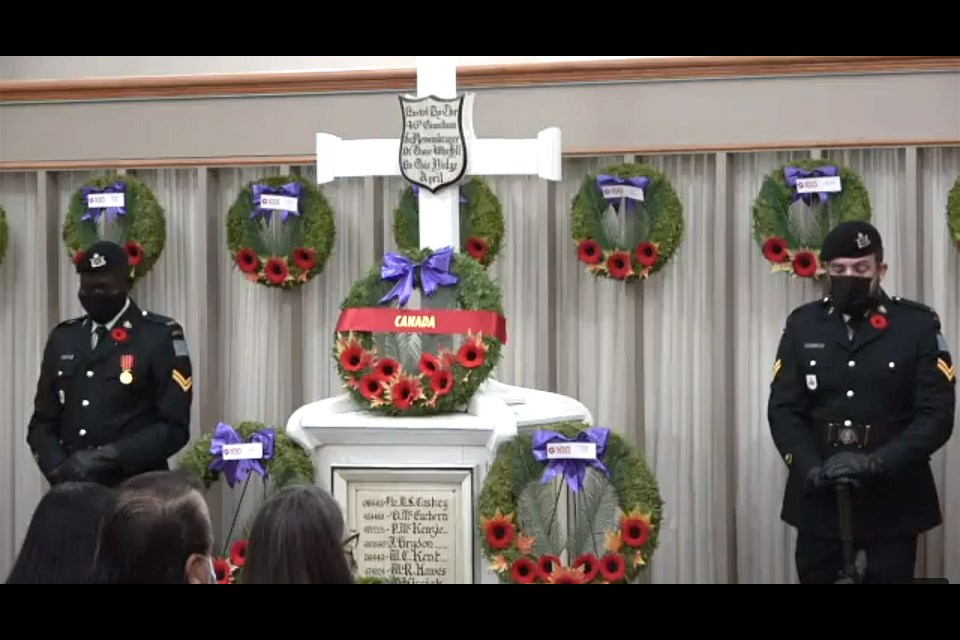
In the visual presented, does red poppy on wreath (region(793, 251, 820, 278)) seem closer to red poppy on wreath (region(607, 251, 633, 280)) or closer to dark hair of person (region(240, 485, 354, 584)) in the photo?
red poppy on wreath (region(607, 251, 633, 280))

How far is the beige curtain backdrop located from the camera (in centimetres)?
567

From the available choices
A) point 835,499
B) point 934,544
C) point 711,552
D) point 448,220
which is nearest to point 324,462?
point 448,220

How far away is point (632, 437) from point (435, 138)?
1.74 m

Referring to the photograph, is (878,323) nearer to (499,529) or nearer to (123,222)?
(499,529)

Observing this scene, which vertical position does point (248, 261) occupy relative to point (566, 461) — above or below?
above

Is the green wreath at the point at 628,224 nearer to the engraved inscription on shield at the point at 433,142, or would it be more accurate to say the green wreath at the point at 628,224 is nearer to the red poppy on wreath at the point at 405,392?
the engraved inscription on shield at the point at 433,142

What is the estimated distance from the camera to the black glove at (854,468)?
176 inches

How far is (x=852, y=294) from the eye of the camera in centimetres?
469

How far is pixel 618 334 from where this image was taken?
596cm

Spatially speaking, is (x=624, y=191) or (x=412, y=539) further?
(x=624, y=191)

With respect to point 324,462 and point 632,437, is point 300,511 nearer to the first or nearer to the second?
point 324,462

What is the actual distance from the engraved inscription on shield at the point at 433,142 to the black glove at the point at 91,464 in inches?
56.4

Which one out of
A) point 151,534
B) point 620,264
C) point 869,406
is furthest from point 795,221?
point 151,534

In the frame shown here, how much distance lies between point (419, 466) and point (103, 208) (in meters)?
2.41
